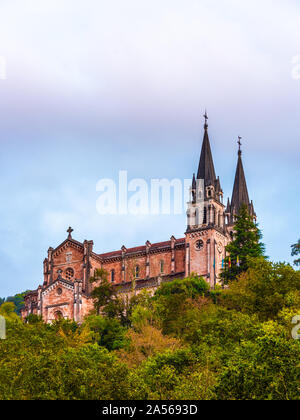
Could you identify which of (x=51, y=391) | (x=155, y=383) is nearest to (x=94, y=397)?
(x=51, y=391)

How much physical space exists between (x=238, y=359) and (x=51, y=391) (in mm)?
8189

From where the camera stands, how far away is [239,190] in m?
113

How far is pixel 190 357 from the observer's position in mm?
41125

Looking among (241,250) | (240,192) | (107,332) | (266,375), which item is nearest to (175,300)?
(107,332)

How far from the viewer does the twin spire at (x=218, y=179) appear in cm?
10306

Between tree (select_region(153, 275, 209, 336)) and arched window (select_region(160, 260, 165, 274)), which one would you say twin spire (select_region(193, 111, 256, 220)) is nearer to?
arched window (select_region(160, 260, 165, 274))

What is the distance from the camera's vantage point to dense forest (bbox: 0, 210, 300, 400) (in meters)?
30.9

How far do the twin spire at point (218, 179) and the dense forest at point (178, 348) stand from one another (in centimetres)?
2748

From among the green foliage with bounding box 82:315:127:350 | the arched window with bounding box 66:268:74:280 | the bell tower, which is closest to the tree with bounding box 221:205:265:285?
the green foliage with bounding box 82:315:127:350

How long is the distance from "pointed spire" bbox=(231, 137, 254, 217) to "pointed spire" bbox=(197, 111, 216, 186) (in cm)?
862

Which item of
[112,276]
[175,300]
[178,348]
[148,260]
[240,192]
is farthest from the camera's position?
[240,192]

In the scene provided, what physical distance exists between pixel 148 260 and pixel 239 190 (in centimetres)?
2054

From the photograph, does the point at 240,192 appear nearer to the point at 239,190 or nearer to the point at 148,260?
the point at 239,190

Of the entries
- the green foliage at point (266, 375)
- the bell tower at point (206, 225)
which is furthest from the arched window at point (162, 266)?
the green foliage at point (266, 375)
